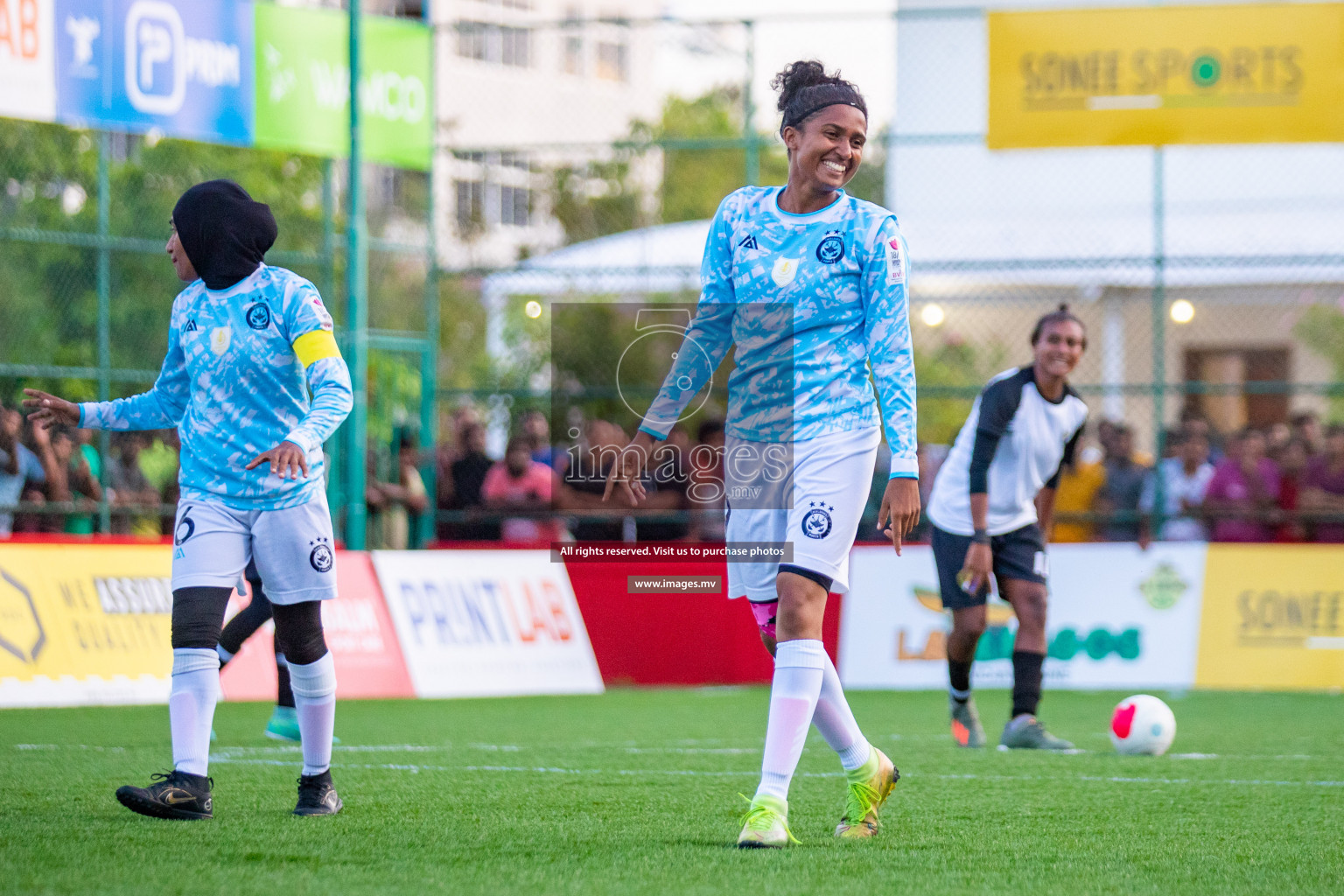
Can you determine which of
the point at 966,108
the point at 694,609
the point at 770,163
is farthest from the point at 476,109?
the point at 694,609

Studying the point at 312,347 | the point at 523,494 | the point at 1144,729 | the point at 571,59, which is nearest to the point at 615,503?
the point at 523,494

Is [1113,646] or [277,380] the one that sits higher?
[277,380]

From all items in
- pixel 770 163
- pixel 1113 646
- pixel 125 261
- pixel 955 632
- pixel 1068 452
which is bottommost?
pixel 1113 646

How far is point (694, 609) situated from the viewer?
518 inches

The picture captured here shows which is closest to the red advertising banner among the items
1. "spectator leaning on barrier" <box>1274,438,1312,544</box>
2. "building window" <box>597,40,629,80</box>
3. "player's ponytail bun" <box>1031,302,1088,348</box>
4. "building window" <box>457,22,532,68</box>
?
"player's ponytail bun" <box>1031,302,1088,348</box>

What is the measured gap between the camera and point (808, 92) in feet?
16.7

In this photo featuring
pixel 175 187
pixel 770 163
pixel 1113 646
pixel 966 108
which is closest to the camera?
pixel 1113 646

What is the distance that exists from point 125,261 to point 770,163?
16.0 m

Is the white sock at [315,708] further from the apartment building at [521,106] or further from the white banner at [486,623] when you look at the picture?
the apartment building at [521,106]

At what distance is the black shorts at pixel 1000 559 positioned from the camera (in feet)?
27.1

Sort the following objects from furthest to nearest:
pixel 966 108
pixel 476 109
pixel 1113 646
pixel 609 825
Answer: pixel 476 109, pixel 966 108, pixel 1113 646, pixel 609 825

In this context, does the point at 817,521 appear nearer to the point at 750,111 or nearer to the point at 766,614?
the point at 766,614

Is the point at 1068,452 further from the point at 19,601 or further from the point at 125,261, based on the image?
the point at 125,261

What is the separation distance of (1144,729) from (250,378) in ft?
14.4
